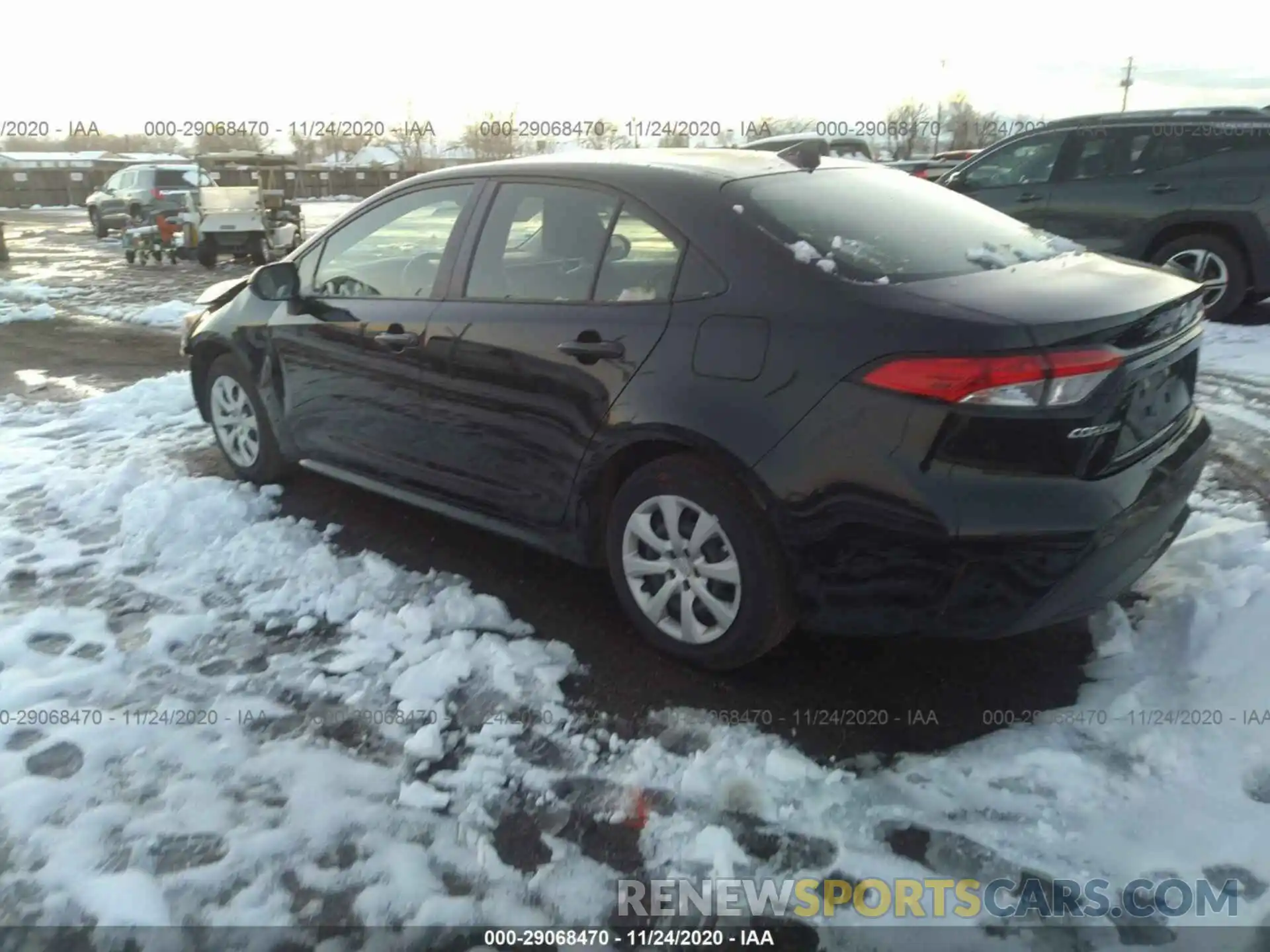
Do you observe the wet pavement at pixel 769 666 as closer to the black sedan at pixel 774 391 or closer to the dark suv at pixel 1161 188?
the black sedan at pixel 774 391

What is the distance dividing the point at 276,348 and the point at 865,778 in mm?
3422

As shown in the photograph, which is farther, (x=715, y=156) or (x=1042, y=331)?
(x=715, y=156)

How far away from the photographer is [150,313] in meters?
11.5

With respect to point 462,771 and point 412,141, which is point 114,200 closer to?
point 462,771

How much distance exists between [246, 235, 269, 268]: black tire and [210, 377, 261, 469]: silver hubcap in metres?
12.0

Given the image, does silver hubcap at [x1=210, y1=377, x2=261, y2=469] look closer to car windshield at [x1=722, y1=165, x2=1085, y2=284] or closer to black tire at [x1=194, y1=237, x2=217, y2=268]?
car windshield at [x1=722, y1=165, x2=1085, y2=284]

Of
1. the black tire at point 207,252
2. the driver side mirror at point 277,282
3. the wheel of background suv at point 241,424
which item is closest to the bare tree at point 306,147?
the black tire at point 207,252

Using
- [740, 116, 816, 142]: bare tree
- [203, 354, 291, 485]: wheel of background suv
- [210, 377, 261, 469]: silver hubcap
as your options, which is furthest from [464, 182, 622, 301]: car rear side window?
[740, 116, 816, 142]: bare tree

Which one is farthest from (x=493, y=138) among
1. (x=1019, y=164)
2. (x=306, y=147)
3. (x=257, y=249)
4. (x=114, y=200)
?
(x=1019, y=164)

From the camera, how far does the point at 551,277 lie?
3.72 m

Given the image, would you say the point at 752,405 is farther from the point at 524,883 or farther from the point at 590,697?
the point at 524,883

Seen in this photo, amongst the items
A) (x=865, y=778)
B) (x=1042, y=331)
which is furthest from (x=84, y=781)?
(x=1042, y=331)

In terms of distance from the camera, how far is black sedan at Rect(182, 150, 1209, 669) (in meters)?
2.74

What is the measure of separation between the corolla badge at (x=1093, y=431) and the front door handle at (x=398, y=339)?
250cm
